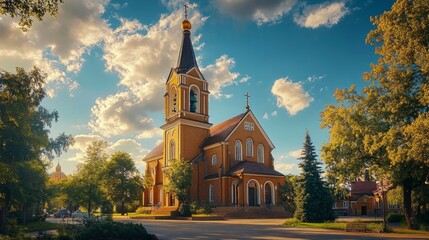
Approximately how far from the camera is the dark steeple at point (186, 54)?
164ft

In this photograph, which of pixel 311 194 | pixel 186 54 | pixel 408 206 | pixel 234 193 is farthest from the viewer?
pixel 186 54

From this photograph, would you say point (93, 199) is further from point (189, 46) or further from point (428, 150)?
point (189, 46)

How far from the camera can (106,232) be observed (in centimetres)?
1442

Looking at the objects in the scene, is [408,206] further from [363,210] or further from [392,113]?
[363,210]

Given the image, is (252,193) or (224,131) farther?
(224,131)

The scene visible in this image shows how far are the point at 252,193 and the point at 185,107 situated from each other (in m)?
14.5

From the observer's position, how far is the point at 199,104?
4944cm

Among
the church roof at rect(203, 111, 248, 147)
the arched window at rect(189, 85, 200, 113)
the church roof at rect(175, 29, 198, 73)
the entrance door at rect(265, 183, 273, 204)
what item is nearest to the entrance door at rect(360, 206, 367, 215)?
the entrance door at rect(265, 183, 273, 204)

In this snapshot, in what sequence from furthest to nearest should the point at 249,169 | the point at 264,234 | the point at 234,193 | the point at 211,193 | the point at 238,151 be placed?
the point at 238,151
the point at 211,193
the point at 249,169
the point at 234,193
the point at 264,234

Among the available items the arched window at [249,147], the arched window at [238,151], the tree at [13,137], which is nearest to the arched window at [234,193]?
the arched window at [238,151]

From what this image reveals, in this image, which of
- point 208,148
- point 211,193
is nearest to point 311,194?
point 211,193

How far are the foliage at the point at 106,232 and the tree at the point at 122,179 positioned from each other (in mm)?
31737

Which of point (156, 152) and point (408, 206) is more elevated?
point (156, 152)

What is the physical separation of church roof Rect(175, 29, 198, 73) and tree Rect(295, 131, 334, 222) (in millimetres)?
25277
